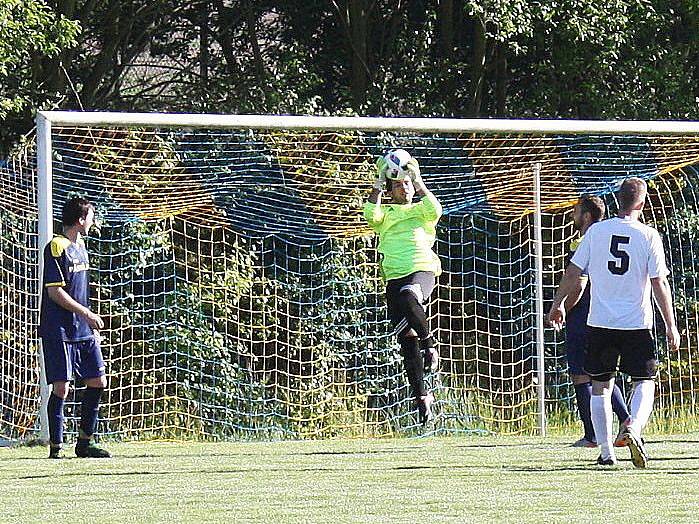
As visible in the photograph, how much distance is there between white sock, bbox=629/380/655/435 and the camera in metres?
8.77

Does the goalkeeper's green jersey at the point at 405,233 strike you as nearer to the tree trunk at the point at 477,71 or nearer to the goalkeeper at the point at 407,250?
the goalkeeper at the point at 407,250

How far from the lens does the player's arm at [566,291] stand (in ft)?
29.7

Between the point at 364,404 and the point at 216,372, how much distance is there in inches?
56.7

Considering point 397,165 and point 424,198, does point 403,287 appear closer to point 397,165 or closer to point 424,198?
point 424,198

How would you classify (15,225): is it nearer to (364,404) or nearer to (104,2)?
(364,404)

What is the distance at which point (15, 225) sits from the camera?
12852 mm

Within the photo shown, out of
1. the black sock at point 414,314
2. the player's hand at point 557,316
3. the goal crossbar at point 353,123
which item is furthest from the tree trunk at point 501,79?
the player's hand at point 557,316

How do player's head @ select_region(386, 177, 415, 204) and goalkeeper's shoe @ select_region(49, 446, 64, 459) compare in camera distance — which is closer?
goalkeeper's shoe @ select_region(49, 446, 64, 459)

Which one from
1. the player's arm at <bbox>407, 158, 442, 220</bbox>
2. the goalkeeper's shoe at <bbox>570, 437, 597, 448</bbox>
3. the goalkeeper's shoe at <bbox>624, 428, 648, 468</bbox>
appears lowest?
the goalkeeper's shoe at <bbox>570, 437, 597, 448</bbox>

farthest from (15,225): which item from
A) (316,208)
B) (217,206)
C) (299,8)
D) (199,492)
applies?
(299,8)

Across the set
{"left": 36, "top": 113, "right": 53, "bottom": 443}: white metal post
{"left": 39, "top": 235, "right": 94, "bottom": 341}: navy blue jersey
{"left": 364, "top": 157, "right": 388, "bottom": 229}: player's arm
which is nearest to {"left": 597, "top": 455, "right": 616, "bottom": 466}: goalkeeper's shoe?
{"left": 364, "top": 157, "right": 388, "bottom": 229}: player's arm

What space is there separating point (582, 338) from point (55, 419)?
361 centimetres

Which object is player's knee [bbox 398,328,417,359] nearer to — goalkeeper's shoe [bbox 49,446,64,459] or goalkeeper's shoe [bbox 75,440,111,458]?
goalkeeper's shoe [bbox 75,440,111,458]

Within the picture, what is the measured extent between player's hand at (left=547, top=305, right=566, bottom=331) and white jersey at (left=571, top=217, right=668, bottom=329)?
3.25ft
